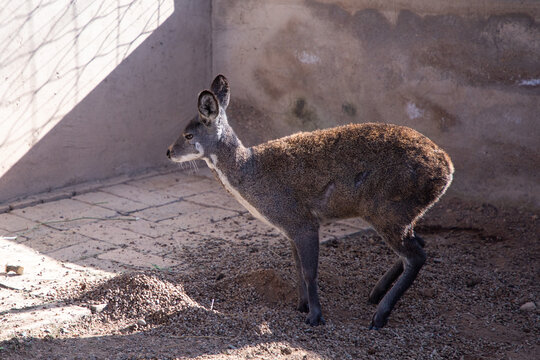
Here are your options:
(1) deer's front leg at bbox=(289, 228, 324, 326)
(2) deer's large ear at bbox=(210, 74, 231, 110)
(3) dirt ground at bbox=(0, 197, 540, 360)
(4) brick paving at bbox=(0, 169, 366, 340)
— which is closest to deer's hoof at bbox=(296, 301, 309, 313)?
(3) dirt ground at bbox=(0, 197, 540, 360)

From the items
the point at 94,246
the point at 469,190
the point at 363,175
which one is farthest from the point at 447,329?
the point at 94,246

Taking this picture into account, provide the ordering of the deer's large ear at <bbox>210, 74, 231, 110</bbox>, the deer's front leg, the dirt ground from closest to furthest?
the dirt ground
the deer's front leg
the deer's large ear at <bbox>210, 74, 231, 110</bbox>

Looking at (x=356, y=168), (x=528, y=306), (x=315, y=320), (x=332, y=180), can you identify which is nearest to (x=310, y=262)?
(x=315, y=320)

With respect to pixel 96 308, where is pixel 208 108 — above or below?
above

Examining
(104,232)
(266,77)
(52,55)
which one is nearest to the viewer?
(104,232)

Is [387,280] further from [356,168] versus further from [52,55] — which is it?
[52,55]

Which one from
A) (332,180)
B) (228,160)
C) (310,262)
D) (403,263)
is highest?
(228,160)

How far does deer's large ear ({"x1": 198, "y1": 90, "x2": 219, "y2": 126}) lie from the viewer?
5.13m

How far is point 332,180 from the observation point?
520 cm

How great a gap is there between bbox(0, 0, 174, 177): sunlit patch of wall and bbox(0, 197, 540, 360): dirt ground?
2721 millimetres

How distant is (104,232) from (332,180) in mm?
3014

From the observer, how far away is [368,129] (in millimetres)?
5301

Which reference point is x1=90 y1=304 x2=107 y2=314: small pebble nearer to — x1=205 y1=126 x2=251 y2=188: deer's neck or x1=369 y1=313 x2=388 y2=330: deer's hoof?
x1=205 y1=126 x2=251 y2=188: deer's neck

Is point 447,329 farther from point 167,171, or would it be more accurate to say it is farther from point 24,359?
point 167,171
